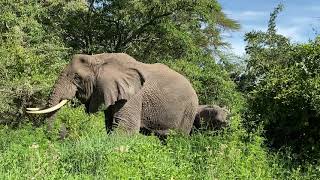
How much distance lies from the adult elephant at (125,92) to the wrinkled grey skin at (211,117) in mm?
518

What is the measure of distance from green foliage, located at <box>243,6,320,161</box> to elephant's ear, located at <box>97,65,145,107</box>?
223 centimetres

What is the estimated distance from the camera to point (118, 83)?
12492 mm

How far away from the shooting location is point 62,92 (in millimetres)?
12375

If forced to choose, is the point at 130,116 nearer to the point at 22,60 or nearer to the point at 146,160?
the point at 146,160

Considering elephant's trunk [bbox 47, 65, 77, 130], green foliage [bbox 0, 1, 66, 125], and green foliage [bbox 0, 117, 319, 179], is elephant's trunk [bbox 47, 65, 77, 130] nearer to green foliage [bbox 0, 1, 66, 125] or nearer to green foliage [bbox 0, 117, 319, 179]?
green foliage [bbox 0, 117, 319, 179]

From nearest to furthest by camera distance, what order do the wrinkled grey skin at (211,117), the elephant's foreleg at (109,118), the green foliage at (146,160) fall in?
1. the green foliage at (146,160)
2. the elephant's foreleg at (109,118)
3. the wrinkled grey skin at (211,117)

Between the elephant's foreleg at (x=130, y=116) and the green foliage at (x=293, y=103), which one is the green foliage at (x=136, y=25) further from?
the green foliage at (x=293, y=103)

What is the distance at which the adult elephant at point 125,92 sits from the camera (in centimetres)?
1245

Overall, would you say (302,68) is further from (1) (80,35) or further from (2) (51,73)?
(1) (80,35)

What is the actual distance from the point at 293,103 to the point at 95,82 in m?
3.82

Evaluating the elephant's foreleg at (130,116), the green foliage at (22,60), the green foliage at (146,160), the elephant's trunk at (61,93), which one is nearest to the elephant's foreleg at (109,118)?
the elephant's foreleg at (130,116)

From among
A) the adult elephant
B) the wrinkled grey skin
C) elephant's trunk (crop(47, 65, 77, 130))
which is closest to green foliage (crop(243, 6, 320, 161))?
the wrinkled grey skin

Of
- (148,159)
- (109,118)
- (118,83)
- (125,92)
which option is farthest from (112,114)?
(148,159)

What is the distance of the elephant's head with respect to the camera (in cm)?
1240
